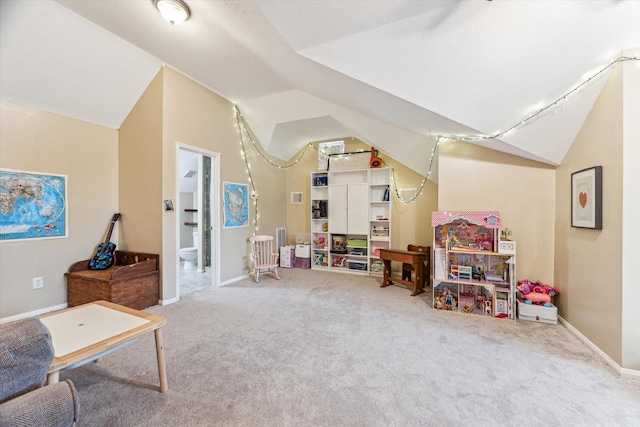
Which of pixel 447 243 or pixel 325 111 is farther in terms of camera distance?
pixel 325 111

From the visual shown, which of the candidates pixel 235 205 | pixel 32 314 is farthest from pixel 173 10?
pixel 32 314

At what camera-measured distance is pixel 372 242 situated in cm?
495

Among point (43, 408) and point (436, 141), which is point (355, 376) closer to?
point (43, 408)

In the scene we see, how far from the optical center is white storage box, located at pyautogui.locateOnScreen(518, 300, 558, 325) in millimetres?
2779

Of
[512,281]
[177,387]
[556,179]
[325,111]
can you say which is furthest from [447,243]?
[177,387]

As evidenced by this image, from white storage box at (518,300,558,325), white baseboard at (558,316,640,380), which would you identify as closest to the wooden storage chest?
white storage box at (518,300,558,325)

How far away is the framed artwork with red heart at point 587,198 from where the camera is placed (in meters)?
2.21

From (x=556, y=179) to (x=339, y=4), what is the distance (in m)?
2.93

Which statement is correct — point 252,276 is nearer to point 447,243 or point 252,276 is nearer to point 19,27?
point 447,243

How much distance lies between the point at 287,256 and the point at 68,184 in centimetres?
346

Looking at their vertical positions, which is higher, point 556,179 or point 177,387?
point 556,179

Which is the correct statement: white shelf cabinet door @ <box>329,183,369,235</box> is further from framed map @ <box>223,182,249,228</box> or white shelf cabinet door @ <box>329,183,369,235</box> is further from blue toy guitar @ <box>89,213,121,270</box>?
blue toy guitar @ <box>89,213,121,270</box>

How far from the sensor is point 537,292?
2.93 metres

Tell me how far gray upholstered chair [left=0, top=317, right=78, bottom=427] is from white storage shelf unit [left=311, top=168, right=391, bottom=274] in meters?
4.24
